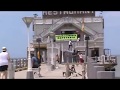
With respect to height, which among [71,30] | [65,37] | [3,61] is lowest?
[3,61]

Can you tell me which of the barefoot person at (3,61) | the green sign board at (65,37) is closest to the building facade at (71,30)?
the green sign board at (65,37)

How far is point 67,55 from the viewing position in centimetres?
4341

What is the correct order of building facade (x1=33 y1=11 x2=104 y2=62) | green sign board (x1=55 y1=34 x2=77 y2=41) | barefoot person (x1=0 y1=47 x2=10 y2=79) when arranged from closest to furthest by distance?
barefoot person (x1=0 y1=47 x2=10 y2=79), green sign board (x1=55 y1=34 x2=77 y2=41), building facade (x1=33 y1=11 x2=104 y2=62)

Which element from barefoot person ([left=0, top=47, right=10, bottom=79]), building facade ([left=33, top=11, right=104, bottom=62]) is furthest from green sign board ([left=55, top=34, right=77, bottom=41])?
barefoot person ([left=0, top=47, right=10, bottom=79])

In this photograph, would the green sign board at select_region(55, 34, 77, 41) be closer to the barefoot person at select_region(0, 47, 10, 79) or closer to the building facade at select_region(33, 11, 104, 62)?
the building facade at select_region(33, 11, 104, 62)

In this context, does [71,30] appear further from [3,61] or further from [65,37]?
[3,61]

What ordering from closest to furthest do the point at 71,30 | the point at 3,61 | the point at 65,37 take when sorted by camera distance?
the point at 3,61
the point at 65,37
the point at 71,30

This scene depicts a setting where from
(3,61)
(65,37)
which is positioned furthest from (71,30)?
(3,61)

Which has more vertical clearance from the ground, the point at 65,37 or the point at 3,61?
the point at 65,37
